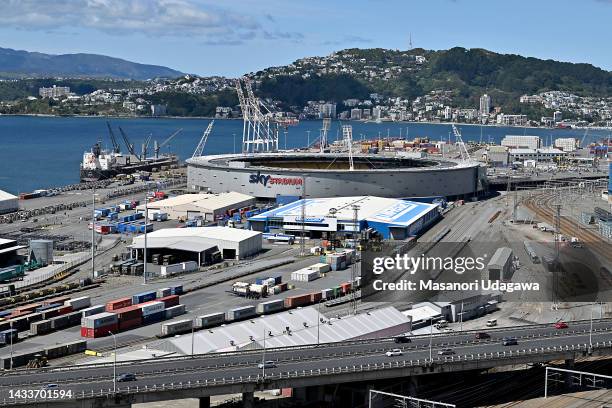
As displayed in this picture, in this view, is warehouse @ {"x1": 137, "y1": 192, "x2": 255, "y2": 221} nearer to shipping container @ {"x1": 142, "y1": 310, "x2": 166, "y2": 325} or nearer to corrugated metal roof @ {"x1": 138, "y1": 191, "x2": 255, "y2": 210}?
corrugated metal roof @ {"x1": 138, "y1": 191, "x2": 255, "y2": 210}

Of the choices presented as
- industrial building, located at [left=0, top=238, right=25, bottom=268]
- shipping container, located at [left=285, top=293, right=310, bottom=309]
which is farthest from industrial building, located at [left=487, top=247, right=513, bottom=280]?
industrial building, located at [left=0, top=238, right=25, bottom=268]

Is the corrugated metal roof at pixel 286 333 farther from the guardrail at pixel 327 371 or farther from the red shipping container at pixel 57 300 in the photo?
the red shipping container at pixel 57 300

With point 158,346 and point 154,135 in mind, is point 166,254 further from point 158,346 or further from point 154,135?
point 154,135

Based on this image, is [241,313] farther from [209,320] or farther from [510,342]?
[510,342]

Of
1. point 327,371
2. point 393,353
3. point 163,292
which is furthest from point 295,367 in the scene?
point 163,292

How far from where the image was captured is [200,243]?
38.7 metres

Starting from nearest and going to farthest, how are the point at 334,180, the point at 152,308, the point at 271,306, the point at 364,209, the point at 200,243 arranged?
the point at 152,308
the point at 271,306
the point at 200,243
the point at 364,209
the point at 334,180

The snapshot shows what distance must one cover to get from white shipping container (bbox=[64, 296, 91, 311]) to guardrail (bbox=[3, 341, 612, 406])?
10.4 meters

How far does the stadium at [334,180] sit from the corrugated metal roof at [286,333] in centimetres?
2576

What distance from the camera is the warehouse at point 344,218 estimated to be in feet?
145

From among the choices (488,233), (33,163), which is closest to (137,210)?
(488,233)

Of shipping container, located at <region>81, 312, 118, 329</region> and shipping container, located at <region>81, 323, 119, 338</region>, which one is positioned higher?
shipping container, located at <region>81, 312, 118, 329</region>

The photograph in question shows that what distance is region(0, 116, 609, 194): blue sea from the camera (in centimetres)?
8543

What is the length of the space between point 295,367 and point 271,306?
9.35 metres
